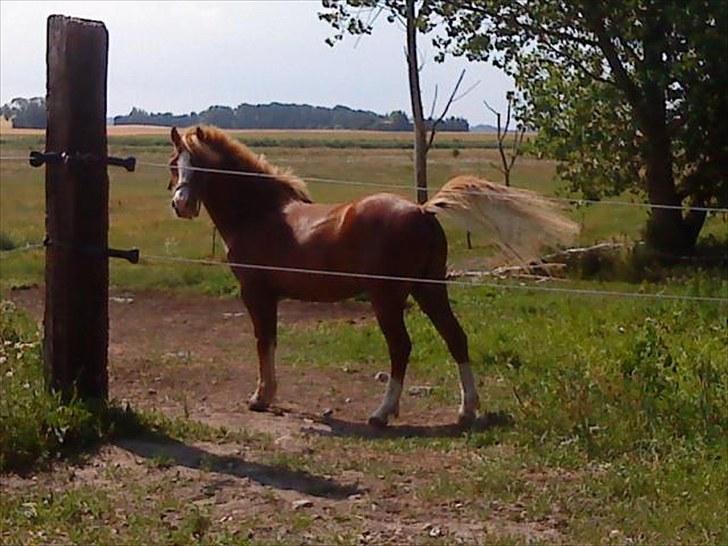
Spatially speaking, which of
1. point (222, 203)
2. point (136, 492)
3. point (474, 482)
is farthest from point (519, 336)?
point (136, 492)

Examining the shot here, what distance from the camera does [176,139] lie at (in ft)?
25.7

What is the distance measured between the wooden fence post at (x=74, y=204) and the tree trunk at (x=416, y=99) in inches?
402

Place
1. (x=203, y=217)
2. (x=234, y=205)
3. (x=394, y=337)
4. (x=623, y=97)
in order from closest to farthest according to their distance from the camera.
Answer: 1. (x=394, y=337)
2. (x=234, y=205)
3. (x=623, y=97)
4. (x=203, y=217)

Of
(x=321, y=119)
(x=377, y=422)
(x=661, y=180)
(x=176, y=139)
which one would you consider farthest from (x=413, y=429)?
(x=321, y=119)

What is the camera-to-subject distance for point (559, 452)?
235 inches

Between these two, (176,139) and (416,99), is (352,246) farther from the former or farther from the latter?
(416,99)

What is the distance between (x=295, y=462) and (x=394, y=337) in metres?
1.71

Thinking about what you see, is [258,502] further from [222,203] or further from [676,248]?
[676,248]

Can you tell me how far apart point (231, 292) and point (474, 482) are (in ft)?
27.5

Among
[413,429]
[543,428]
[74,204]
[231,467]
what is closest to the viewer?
[231,467]

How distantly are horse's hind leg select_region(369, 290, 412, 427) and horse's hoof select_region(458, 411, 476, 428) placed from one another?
0.43m

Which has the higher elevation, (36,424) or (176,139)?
(176,139)

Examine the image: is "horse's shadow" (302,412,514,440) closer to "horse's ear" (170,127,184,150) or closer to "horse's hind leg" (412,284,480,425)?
"horse's hind leg" (412,284,480,425)

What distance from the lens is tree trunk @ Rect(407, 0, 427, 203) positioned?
16.3 metres
